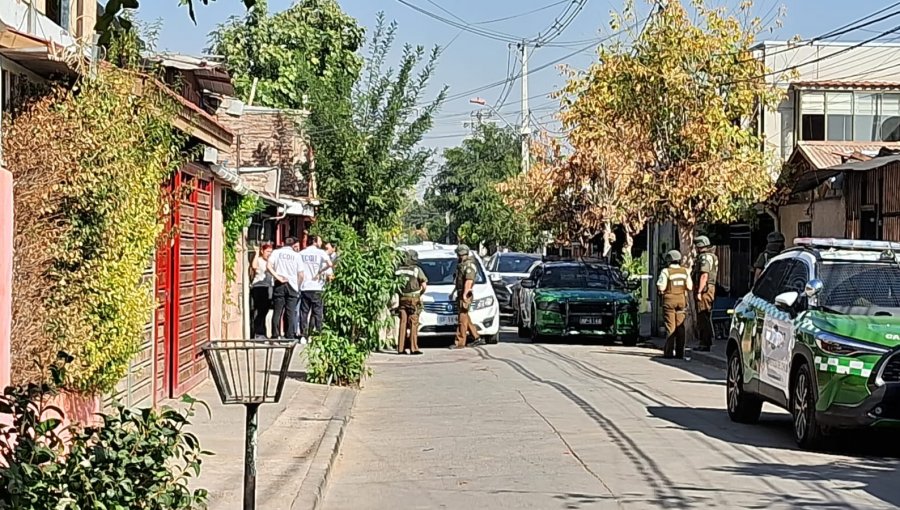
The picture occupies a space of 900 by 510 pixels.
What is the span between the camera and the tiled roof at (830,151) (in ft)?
73.2

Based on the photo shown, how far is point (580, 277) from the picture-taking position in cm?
2591

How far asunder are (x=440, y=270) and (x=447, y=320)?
5.50 ft

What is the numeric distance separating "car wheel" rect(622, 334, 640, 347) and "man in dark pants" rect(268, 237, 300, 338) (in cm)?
683

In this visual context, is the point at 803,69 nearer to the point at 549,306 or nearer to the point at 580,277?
the point at 580,277

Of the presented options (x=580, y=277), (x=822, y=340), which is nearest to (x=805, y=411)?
(x=822, y=340)

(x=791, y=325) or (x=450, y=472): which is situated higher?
(x=791, y=325)

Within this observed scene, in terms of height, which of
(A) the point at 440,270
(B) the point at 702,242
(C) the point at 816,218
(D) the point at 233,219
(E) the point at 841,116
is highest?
(E) the point at 841,116

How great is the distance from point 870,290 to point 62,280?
7.37 metres

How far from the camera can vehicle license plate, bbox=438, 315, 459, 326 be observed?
78.6ft

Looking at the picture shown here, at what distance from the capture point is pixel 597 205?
126 feet

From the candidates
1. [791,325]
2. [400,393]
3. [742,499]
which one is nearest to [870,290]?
[791,325]

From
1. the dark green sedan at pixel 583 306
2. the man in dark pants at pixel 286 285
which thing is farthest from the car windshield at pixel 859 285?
the dark green sedan at pixel 583 306

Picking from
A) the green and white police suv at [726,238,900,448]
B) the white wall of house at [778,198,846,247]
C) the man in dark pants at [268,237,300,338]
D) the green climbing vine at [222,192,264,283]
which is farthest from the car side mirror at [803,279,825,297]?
the man in dark pants at [268,237,300,338]

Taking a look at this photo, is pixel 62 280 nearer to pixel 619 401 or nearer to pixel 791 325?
pixel 791 325
